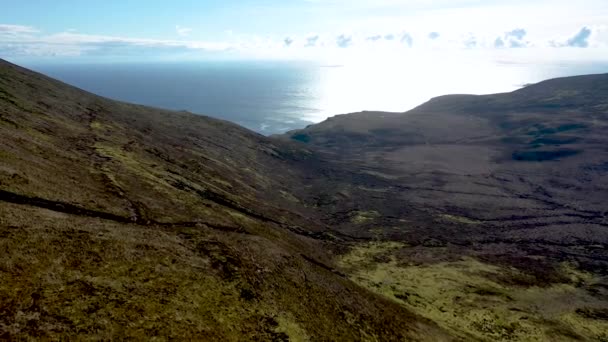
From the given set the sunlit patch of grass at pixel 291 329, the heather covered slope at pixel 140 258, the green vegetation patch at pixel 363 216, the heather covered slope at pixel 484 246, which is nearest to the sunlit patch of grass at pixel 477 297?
the heather covered slope at pixel 484 246

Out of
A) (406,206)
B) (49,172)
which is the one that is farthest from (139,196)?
(406,206)

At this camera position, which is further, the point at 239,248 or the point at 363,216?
the point at 363,216

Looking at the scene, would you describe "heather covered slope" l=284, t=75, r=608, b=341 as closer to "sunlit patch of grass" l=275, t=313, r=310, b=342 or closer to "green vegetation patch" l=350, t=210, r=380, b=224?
"green vegetation patch" l=350, t=210, r=380, b=224

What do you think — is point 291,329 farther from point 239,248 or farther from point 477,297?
point 477,297

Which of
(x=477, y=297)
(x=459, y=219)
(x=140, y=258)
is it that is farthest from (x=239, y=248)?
(x=459, y=219)

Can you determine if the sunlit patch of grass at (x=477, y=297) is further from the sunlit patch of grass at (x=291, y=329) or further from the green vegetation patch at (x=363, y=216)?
Result: the green vegetation patch at (x=363, y=216)

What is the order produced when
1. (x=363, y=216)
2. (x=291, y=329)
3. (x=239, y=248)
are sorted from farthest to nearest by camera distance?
(x=363, y=216) → (x=239, y=248) → (x=291, y=329)
